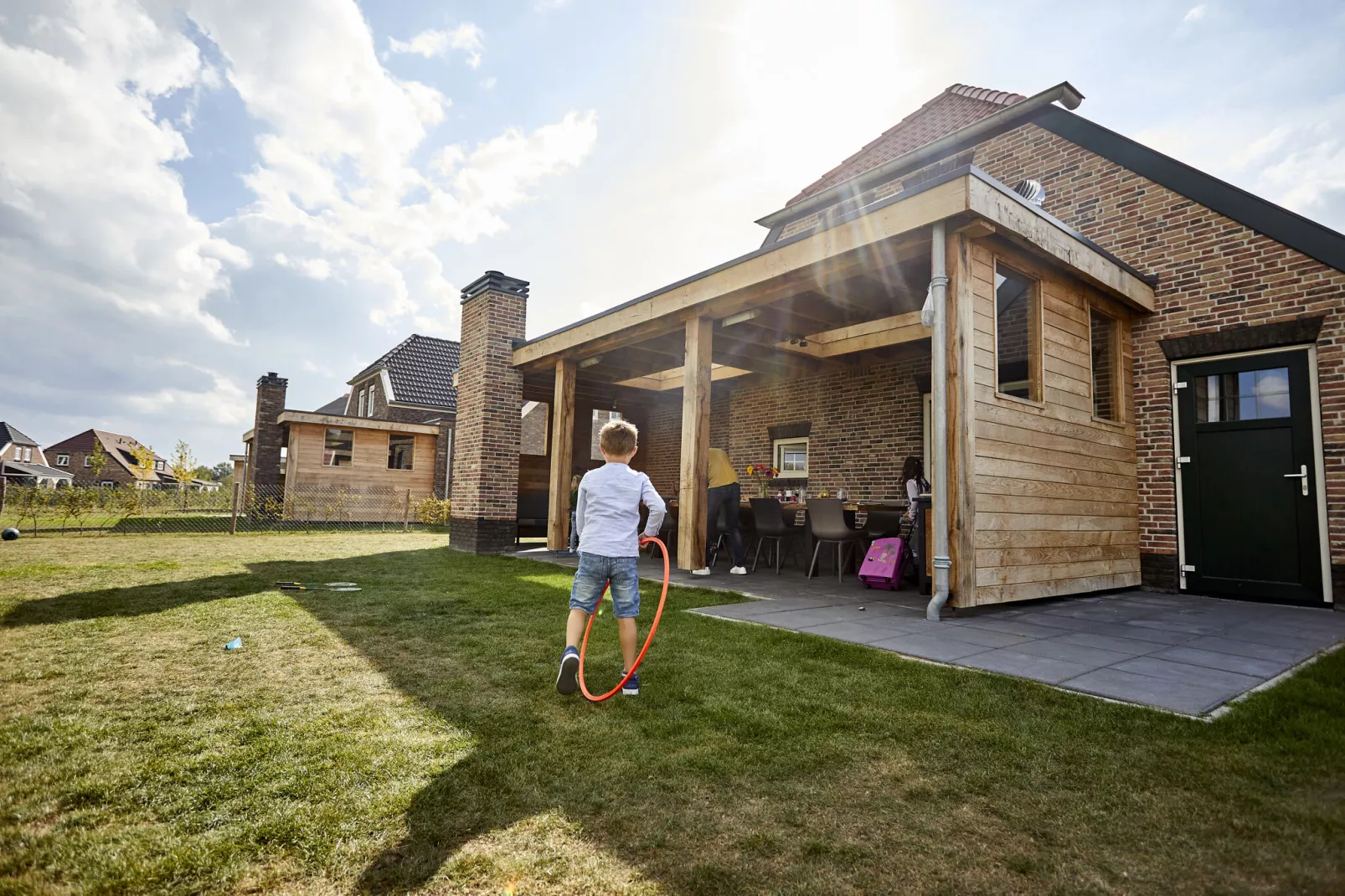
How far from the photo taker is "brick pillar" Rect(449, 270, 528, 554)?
33.5 ft

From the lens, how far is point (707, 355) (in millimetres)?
7754

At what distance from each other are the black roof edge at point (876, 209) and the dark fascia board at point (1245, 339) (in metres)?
0.80

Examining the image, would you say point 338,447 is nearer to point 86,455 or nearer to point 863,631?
point 863,631

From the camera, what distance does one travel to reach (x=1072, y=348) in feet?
20.5

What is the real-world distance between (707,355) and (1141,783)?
6.22 meters

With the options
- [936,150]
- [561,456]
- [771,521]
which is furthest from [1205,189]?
[561,456]

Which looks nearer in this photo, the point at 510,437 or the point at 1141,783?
the point at 1141,783

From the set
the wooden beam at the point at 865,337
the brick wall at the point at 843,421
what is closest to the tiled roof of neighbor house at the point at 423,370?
the brick wall at the point at 843,421

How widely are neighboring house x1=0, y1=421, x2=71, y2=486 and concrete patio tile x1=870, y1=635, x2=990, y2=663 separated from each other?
57691mm

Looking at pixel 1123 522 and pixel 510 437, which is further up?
pixel 510 437

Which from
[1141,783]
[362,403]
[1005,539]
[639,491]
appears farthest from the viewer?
[362,403]

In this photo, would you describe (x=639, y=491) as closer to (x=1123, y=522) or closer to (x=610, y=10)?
(x=610, y=10)

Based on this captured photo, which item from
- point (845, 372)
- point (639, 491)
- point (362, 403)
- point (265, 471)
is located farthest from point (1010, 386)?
point (362, 403)

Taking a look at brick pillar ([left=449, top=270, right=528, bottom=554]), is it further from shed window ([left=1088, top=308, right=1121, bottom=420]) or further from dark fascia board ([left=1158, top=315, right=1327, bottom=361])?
dark fascia board ([left=1158, top=315, right=1327, bottom=361])
